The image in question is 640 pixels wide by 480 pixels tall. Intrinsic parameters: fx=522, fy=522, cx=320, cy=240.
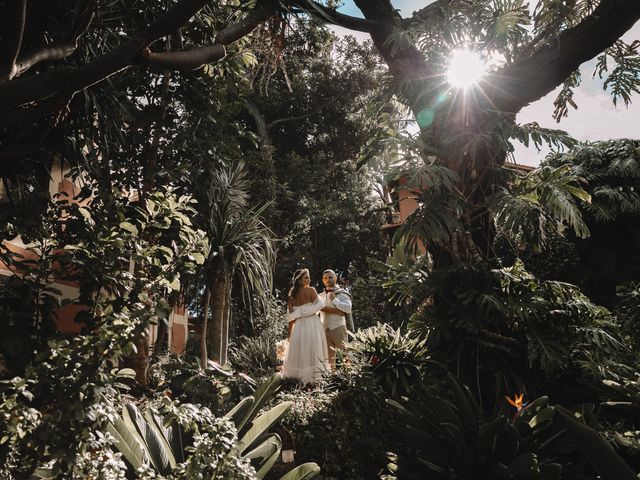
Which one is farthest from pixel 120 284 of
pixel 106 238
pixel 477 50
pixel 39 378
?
pixel 477 50

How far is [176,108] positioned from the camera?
7836mm

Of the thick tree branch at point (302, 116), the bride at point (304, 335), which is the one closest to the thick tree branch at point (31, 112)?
the bride at point (304, 335)

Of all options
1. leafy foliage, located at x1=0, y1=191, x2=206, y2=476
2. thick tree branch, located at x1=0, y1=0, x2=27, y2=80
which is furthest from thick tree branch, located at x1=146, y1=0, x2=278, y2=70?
Answer: leafy foliage, located at x1=0, y1=191, x2=206, y2=476

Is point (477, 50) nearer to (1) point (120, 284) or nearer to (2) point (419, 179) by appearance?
(2) point (419, 179)

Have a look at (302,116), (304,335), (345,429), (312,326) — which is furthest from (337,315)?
(302,116)

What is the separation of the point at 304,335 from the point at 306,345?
16 centimetres

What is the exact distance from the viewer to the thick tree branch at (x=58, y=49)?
312 cm

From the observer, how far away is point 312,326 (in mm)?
8531

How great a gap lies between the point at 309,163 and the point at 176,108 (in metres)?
10.7

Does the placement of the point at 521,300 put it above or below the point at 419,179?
below

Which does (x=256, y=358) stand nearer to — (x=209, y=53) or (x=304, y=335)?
(x=304, y=335)

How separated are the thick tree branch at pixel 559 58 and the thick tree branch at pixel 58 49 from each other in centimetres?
495

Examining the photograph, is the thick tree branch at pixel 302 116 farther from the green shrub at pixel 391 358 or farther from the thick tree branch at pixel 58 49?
the thick tree branch at pixel 58 49

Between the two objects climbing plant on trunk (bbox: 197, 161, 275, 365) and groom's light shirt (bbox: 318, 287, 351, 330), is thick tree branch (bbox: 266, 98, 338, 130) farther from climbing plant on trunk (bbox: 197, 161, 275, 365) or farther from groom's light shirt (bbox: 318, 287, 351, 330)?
groom's light shirt (bbox: 318, 287, 351, 330)
